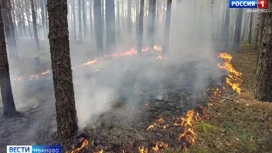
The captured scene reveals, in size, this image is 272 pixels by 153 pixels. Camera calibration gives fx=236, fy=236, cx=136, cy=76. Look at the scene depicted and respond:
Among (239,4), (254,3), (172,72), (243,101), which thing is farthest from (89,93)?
(239,4)

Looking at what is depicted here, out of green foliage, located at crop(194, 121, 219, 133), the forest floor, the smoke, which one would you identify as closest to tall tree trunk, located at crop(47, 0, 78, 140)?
the smoke

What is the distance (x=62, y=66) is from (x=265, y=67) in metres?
6.76

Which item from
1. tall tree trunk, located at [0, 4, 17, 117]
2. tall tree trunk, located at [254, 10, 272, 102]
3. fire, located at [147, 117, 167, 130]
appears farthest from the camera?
tall tree trunk, located at [254, 10, 272, 102]

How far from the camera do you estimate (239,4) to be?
15.0m

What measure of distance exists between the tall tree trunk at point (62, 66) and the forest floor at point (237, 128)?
344 centimetres

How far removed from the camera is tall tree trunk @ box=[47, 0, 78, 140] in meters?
5.91

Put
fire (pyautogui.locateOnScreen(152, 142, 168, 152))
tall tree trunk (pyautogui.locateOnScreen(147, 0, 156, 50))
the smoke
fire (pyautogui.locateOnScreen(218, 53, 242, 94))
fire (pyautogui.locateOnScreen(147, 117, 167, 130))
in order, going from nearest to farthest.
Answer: fire (pyautogui.locateOnScreen(152, 142, 168, 152)) → fire (pyautogui.locateOnScreen(147, 117, 167, 130)) → the smoke → fire (pyautogui.locateOnScreen(218, 53, 242, 94)) → tall tree trunk (pyautogui.locateOnScreen(147, 0, 156, 50))

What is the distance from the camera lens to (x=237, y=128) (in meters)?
7.04

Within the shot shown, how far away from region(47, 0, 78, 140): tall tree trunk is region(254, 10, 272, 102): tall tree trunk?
649 cm

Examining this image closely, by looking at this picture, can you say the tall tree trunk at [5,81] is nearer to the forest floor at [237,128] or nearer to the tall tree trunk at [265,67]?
the forest floor at [237,128]

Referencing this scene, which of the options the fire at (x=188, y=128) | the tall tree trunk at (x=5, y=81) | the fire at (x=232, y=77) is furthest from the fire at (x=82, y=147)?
the fire at (x=232, y=77)

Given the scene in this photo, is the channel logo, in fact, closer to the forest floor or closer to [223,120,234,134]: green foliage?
the forest floor

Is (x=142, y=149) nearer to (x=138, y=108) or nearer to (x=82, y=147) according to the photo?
(x=82, y=147)

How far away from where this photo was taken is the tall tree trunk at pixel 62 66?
5910 millimetres
